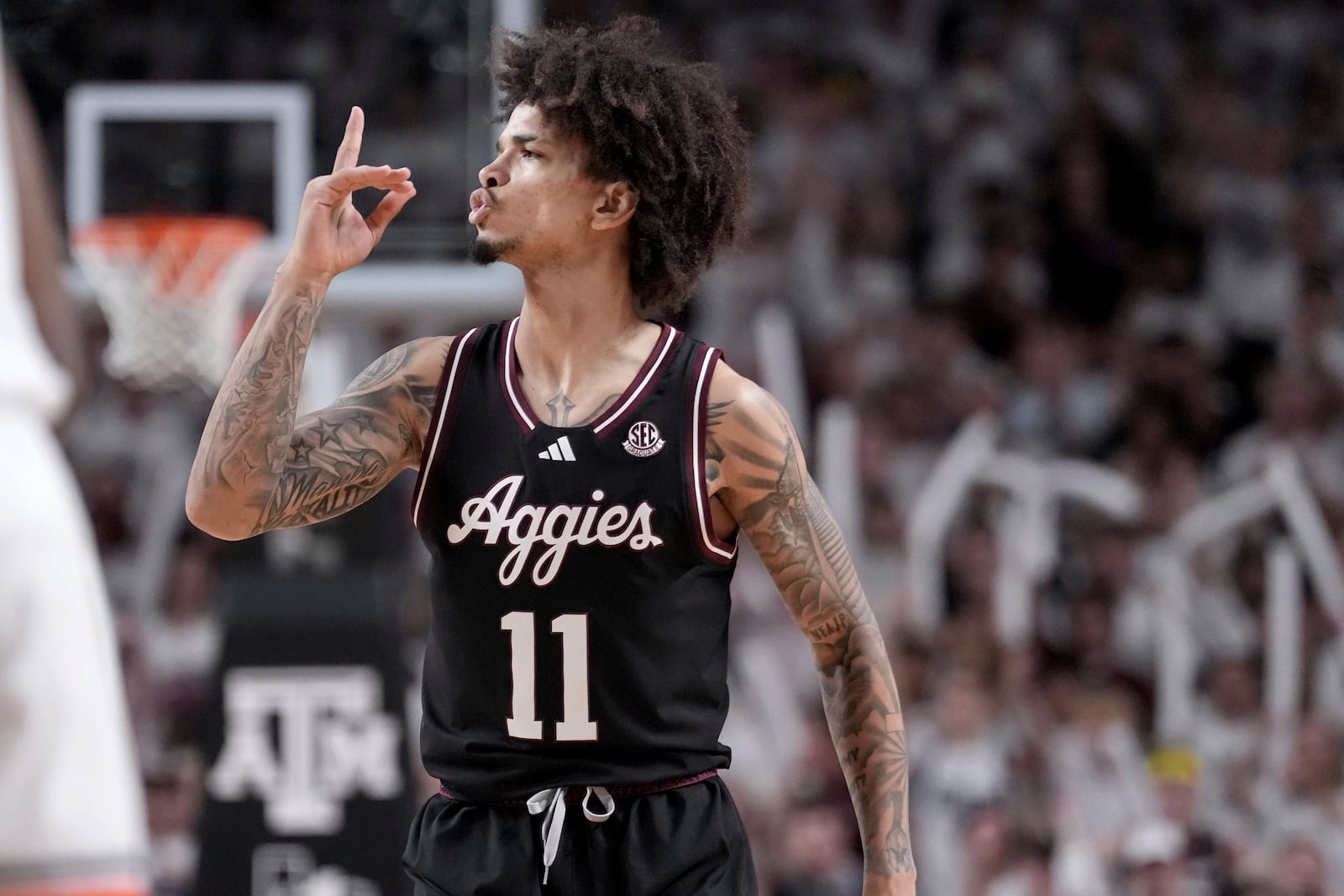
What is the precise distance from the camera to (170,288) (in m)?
7.14

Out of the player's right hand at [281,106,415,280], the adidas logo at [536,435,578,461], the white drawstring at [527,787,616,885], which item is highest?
the player's right hand at [281,106,415,280]

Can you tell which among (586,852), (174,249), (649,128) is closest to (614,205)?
(649,128)

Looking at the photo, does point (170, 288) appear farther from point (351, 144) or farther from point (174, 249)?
point (351, 144)

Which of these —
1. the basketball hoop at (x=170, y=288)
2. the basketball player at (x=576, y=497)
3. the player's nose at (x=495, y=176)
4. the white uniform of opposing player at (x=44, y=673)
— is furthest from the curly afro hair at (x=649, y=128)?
the basketball hoop at (x=170, y=288)

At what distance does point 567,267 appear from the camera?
12.7 ft

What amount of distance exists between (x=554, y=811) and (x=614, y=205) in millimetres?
1261

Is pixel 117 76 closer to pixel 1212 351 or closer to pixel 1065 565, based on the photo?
pixel 1065 565

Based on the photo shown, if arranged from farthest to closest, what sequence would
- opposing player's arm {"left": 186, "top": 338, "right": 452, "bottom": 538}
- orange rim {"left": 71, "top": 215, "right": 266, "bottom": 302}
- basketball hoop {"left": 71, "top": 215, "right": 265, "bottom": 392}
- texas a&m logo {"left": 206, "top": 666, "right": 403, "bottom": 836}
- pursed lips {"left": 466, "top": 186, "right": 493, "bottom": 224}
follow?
orange rim {"left": 71, "top": 215, "right": 266, "bottom": 302}, basketball hoop {"left": 71, "top": 215, "right": 265, "bottom": 392}, texas a&m logo {"left": 206, "top": 666, "right": 403, "bottom": 836}, pursed lips {"left": 466, "top": 186, "right": 493, "bottom": 224}, opposing player's arm {"left": 186, "top": 338, "right": 452, "bottom": 538}

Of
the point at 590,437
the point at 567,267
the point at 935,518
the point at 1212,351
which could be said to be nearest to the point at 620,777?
the point at 590,437

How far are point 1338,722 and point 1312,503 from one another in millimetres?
1228

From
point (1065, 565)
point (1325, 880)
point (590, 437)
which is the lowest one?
point (1325, 880)

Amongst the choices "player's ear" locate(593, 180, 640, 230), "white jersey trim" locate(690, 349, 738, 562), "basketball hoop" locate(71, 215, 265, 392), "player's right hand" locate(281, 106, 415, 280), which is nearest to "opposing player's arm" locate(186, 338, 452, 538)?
"player's right hand" locate(281, 106, 415, 280)

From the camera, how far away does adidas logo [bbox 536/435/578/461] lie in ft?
12.1

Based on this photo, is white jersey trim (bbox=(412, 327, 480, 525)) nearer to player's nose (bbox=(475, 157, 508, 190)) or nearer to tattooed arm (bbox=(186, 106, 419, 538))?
tattooed arm (bbox=(186, 106, 419, 538))
